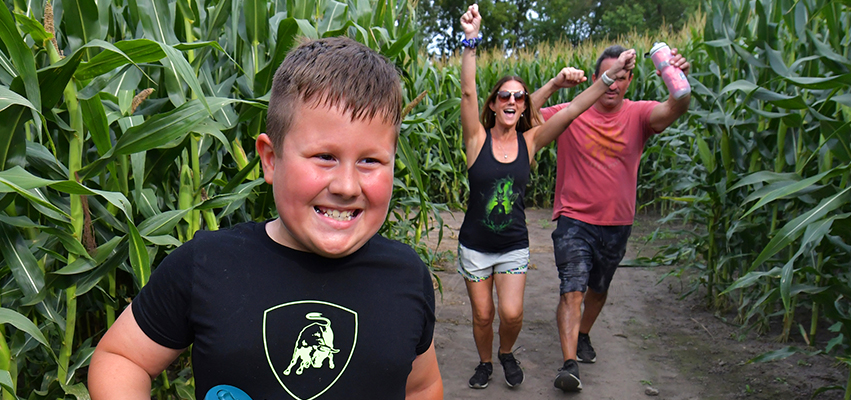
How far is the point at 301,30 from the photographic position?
243 cm

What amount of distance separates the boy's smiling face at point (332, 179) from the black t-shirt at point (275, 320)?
0.07 metres

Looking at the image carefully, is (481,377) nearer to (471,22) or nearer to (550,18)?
(471,22)

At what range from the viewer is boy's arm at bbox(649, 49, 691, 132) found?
137 inches

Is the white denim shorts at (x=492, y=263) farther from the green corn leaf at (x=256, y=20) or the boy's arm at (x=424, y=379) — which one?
the boy's arm at (x=424, y=379)

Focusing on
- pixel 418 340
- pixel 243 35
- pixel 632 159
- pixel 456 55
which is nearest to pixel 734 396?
pixel 632 159

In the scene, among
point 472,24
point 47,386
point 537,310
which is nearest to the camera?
point 47,386

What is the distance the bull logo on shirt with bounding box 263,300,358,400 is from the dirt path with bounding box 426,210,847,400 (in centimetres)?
264

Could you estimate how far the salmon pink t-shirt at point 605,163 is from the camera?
3.81 m

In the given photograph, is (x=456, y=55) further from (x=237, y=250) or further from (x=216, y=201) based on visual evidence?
(x=237, y=250)

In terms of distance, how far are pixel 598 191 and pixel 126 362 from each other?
10.5 feet

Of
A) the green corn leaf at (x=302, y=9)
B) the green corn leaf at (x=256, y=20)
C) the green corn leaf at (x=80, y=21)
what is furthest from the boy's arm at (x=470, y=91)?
the green corn leaf at (x=80, y=21)

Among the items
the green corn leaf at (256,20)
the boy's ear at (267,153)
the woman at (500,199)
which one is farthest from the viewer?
the woman at (500,199)

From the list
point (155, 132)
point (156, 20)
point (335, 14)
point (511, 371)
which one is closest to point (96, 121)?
point (155, 132)

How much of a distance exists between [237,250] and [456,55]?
12.8 meters
